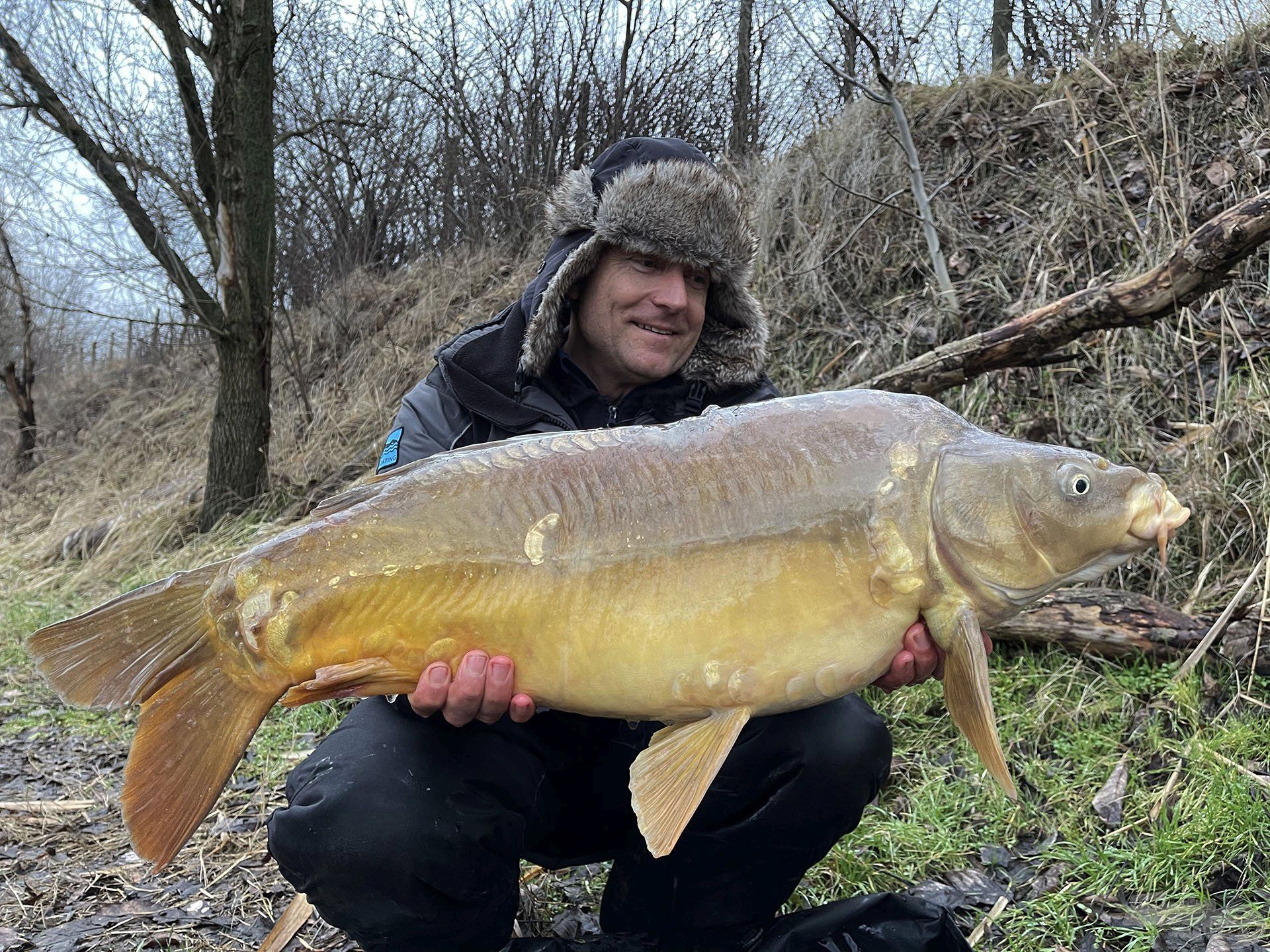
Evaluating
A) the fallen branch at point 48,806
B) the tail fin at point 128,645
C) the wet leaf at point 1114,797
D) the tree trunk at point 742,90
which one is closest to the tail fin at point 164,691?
the tail fin at point 128,645

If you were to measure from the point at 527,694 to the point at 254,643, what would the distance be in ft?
1.39

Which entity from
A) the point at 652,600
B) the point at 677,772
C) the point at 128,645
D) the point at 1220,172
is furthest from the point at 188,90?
the point at 677,772

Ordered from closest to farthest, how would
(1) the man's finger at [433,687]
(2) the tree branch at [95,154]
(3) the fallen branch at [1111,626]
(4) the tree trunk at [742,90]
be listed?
(1) the man's finger at [433,687] → (3) the fallen branch at [1111,626] → (2) the tree branch at [95,154] → (4) the tree trunk at [742,90]

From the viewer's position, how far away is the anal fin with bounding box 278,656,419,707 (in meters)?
1.50

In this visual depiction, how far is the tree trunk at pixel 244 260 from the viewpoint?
19.6 ft

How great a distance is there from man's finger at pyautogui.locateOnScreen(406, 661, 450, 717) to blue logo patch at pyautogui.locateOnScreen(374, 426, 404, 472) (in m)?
0.74

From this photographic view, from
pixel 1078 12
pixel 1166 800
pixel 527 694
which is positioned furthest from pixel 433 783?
pixel 1078 12

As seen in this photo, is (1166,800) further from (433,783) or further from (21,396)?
(21,396)

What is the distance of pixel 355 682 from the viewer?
153 cm

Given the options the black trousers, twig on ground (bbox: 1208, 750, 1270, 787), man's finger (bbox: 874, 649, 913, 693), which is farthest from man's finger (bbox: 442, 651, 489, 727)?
twig on ground (bbox: 1208, 750, 1270, 787)

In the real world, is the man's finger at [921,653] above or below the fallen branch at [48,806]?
above

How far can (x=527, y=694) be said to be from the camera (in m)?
1.58

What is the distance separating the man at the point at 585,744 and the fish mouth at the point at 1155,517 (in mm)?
366

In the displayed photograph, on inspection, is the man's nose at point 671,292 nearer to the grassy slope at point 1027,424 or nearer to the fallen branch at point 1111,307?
the fallen branch at point 1111,307
